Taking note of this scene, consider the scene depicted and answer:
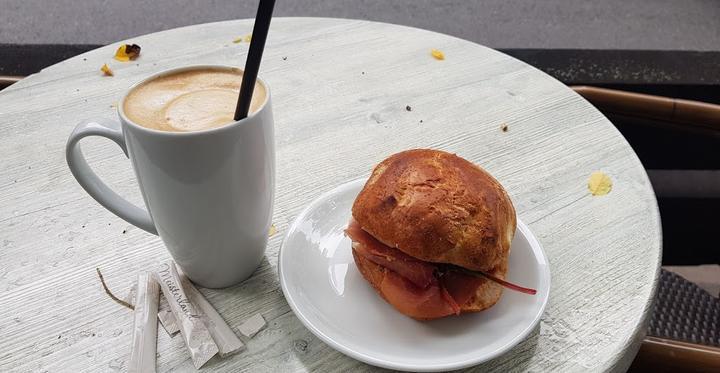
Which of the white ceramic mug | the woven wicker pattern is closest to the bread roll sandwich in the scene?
the white ceramic mug

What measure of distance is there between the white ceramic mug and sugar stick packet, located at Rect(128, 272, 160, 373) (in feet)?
0.14

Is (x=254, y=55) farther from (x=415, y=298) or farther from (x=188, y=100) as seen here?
(x=415, y=298)

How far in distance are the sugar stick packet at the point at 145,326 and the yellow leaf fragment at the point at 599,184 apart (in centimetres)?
55

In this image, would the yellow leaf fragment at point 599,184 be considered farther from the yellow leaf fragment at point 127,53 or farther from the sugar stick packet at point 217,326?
the yellow leaf fragment at point 127,53

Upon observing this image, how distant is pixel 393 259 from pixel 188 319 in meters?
0.21

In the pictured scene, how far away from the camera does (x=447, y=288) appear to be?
1.94ft

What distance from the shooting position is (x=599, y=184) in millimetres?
801

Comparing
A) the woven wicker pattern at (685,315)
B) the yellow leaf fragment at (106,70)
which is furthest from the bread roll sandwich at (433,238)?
the yellow leaf fragment at (106,70)

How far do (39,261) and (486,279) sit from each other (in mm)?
503

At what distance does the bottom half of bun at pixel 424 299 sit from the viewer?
22.5 inches

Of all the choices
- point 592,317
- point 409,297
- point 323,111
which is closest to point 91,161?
point 323,111

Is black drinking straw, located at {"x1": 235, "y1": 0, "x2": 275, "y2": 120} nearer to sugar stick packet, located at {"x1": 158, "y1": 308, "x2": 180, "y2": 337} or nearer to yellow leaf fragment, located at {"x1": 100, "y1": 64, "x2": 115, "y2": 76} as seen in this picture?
sugar stick packet, located at {"x1": 158, "y1": 308, "x2": 180, "y2": 337}

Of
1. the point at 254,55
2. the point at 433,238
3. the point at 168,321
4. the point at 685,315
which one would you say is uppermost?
the point at 254,55

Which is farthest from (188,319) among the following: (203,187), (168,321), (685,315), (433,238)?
(685,315)
